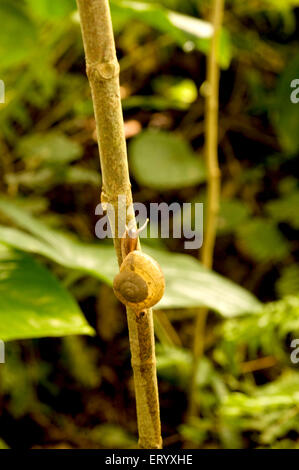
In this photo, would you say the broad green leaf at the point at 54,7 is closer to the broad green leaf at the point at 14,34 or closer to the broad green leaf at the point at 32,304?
the broad green leaf at the point at 14,34

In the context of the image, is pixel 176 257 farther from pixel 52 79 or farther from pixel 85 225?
pixel 52 79

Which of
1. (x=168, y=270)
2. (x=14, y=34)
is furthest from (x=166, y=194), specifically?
(x=168, y=270)

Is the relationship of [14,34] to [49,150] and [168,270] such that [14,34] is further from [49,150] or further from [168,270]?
[168,270]

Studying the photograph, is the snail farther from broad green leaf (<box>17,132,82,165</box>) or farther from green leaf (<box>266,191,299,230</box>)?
green leaf (<box>266,191,299,230</box>)

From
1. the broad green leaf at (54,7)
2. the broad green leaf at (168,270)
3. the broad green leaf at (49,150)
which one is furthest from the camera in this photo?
the broad green leaf at (49,150)

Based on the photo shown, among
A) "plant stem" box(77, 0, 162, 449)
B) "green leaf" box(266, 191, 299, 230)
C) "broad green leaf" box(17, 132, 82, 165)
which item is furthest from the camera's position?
"green leaf" box(266, 191, 299, 230)

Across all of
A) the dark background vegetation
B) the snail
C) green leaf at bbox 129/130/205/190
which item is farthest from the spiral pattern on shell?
green leaf at bbox 129/130/205/190

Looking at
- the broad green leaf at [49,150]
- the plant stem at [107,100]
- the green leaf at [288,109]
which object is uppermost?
the green leaf at [288,109]

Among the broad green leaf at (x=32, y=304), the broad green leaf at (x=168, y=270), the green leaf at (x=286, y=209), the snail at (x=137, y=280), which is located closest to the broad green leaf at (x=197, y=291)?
the broad green leaf at (x=168, y=270)

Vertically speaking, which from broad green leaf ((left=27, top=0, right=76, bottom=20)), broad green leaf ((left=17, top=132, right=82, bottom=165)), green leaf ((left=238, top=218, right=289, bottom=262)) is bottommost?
green leaf ((left=238, top=218, right=289, bottom=262))
